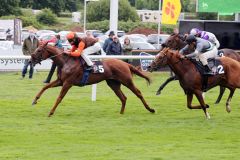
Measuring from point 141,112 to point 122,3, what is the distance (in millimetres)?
50439

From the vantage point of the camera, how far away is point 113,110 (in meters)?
16.9

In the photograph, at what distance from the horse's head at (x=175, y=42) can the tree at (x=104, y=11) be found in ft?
161

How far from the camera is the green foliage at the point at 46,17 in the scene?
7338 cm

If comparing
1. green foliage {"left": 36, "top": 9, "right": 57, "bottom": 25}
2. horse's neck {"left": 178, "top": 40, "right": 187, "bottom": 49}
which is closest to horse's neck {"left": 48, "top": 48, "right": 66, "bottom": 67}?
horse's neck {"left": 178, "top": 40, "right": 187, "bottom": 49}

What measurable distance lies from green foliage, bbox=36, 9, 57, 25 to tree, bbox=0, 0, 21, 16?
130 inches

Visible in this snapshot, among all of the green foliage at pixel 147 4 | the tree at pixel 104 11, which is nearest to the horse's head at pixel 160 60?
the tree at pixel 104 11

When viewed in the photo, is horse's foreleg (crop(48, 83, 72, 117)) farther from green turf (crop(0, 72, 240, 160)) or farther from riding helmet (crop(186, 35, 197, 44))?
riding helmet (crop(186, 35, 197, 44))

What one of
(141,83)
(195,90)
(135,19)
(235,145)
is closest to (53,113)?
(195,90)

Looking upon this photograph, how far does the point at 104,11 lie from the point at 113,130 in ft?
179

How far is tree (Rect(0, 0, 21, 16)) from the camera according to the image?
6938cm

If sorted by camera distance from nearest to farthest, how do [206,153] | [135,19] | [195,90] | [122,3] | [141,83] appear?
1. [206,153]
2. [195,90]
3. [141,83]
4. [122,3]
5. [135,19]

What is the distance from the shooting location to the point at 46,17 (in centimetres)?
7362

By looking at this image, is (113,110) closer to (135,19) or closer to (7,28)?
(7,28)

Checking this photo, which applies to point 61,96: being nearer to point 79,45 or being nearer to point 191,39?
point 79,45
